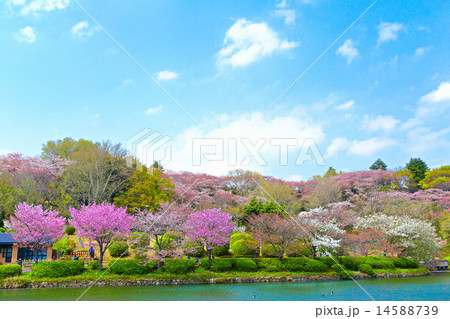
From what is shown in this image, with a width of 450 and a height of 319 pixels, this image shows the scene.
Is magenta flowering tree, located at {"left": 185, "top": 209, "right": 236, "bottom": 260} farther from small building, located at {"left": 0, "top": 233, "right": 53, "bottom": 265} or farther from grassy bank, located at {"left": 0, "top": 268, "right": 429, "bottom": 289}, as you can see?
small building, located at {"left": 0, "top": 233, "right": 53, "bottom": 265}

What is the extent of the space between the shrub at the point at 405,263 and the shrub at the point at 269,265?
9310mm

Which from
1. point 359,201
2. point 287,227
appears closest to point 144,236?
point 287,227

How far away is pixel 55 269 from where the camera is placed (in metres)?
16.8

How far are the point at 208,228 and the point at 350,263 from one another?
9626 mm

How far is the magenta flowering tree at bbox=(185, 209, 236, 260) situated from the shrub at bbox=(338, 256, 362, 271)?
8063 mm

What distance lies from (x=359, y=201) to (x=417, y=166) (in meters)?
13.7

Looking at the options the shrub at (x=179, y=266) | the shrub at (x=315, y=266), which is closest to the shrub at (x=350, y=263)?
the shrub at (x=315, y=266)

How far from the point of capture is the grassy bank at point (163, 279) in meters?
16.2

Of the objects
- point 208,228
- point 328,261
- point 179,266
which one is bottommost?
point 328,261

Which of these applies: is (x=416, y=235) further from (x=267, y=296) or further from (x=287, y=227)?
(x=267, y=296)

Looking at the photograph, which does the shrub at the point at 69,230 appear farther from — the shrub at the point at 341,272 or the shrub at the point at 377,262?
the shrub at the point at 377,262

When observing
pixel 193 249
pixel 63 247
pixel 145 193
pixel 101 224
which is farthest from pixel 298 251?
pixel 63 247

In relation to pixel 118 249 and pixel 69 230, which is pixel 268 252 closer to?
pixel 118 249

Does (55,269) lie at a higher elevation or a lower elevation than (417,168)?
lower
